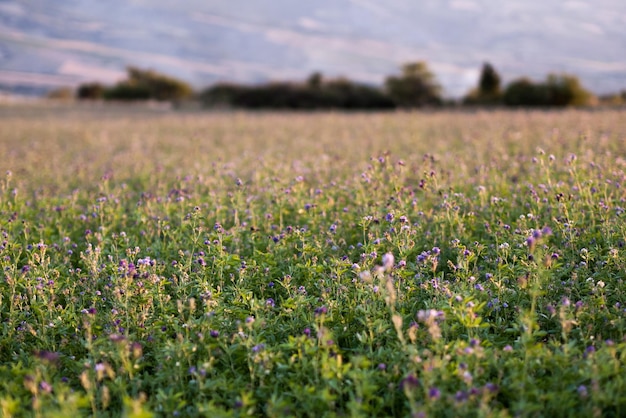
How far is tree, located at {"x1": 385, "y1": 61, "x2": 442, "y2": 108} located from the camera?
42.5m

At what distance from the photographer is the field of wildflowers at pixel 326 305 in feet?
9.31

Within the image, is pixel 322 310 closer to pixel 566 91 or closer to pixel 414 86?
pixel 566 91

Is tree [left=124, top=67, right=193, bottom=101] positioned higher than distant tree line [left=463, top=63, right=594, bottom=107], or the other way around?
tree [left=124, top=67, right=193, bottom=101]

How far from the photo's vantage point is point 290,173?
309 inches

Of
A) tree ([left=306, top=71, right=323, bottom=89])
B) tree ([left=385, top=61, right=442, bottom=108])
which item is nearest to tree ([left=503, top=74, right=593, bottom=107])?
tree ([left=385, top=61, right=442, bottom=108])

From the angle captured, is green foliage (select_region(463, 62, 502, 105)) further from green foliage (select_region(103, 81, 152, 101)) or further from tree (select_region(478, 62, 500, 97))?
green foliage (select_region(103, 81, 152, 101))

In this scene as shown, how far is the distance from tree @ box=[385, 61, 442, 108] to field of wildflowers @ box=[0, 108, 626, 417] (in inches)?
1444

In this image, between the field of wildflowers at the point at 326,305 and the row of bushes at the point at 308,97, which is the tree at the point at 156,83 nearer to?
the row of bushes at the point at 308,97

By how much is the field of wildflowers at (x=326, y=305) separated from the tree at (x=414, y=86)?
36.7 meters

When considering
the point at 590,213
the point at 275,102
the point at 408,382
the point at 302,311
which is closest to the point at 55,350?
the point at 302,311

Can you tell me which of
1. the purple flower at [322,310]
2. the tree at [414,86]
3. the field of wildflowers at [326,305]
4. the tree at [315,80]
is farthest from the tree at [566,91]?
the purple flower at [322,310]

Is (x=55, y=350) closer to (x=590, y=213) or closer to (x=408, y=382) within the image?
(x=408, y=382)

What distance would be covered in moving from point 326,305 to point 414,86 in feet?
136

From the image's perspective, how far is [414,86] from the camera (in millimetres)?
42938
